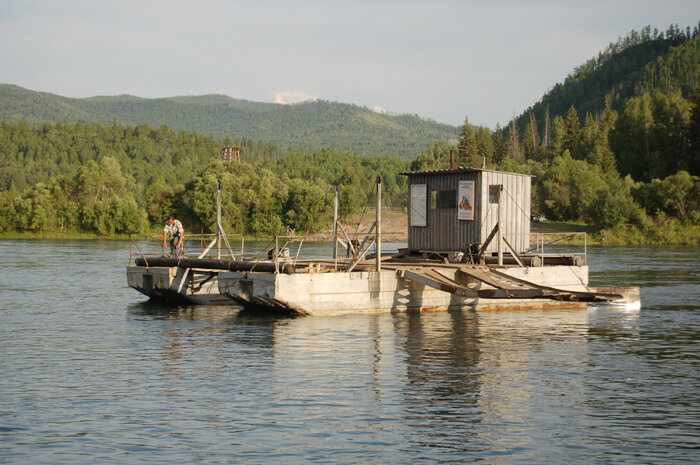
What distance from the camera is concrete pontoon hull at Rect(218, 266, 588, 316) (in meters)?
26.1

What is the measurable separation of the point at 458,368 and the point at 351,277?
8514mm

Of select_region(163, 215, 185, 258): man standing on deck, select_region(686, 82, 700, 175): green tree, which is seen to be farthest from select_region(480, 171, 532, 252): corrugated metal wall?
select_region(686, 82, 700, 175): green tree

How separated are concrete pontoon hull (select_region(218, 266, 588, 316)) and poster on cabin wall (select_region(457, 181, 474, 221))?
3120mm

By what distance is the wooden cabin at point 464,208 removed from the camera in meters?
30.3

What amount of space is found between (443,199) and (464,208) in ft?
4.45

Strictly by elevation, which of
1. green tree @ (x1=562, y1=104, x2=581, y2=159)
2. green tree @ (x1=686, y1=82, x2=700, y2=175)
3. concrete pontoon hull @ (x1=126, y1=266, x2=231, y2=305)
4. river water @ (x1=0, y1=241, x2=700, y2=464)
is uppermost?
green tree @ (x1=562, y1=104, x2=581, y2=159)

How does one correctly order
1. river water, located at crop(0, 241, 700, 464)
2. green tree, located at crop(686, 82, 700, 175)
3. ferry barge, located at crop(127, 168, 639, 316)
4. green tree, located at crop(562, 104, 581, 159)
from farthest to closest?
1. green tree, located at crop(562, 104, 581, 159)
2. green tree, located at crop(686, 82, 700, 175)
3. ferry barge, located at crop(127, 168, 639, 316)
4. river water, located at crop(0, 241, 700, 464)

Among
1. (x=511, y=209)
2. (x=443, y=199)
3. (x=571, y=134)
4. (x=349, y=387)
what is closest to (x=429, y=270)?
(x=443, y=199)

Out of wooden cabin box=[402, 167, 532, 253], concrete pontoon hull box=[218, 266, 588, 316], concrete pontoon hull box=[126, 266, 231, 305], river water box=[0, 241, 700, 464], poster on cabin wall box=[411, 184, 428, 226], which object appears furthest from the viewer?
poster on cabin wall box=[411, 184, 428, 226]

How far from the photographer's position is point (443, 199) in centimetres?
3167

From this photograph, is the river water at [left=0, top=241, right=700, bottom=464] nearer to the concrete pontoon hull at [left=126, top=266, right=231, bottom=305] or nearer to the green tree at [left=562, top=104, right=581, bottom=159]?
the concrete pontoon hull at [left=126, top=266, right=231, bottom=305]

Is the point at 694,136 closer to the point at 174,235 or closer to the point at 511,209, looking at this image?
the point at 511,209

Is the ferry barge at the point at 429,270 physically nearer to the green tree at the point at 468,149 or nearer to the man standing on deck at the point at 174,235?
the man standing on deck at the point at 174,235

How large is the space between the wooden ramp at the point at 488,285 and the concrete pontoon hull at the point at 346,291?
1.73 ft
